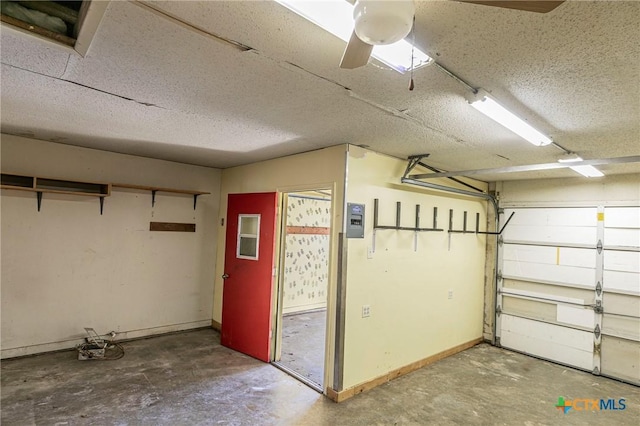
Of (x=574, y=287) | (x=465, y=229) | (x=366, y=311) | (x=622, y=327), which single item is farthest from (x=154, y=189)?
(x=622, y=327)

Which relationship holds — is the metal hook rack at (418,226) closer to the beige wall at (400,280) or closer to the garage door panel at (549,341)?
the beige wall at (400,280)

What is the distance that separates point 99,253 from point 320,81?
3727mm

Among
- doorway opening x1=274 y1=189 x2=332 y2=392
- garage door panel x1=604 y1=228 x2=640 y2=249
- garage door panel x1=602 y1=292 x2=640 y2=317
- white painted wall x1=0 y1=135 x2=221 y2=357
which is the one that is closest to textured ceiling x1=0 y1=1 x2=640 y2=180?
white painted wall x1=0 y1=135 x2=221 y2=357

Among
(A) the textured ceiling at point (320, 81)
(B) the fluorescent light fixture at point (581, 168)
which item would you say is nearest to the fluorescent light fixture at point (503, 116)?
(A) the textured ceiling at point (320, 81)

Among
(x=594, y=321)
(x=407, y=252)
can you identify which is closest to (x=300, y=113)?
(x=407, y=252)

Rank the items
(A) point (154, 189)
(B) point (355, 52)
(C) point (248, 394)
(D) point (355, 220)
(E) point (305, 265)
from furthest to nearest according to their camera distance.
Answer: (E) point (305, 265)
(A) point (154, 189)
(D) point (355, 220)
(C) point (248, 394)
(B) point (355, 52)

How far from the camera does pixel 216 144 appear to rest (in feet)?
11.5

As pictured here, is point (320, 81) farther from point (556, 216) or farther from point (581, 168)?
point (556, 216)

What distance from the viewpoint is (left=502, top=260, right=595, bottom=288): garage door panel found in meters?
4.24

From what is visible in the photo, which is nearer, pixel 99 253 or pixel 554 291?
pixel 99 253

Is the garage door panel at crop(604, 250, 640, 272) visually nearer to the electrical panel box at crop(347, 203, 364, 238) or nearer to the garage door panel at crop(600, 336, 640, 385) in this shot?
the garage door panel at crop(600, 336, 640, 385)

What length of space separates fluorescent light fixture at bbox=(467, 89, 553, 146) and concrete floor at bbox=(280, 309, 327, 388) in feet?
9.23

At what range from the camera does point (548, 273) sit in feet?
14.9

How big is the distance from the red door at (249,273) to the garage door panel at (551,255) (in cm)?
356
